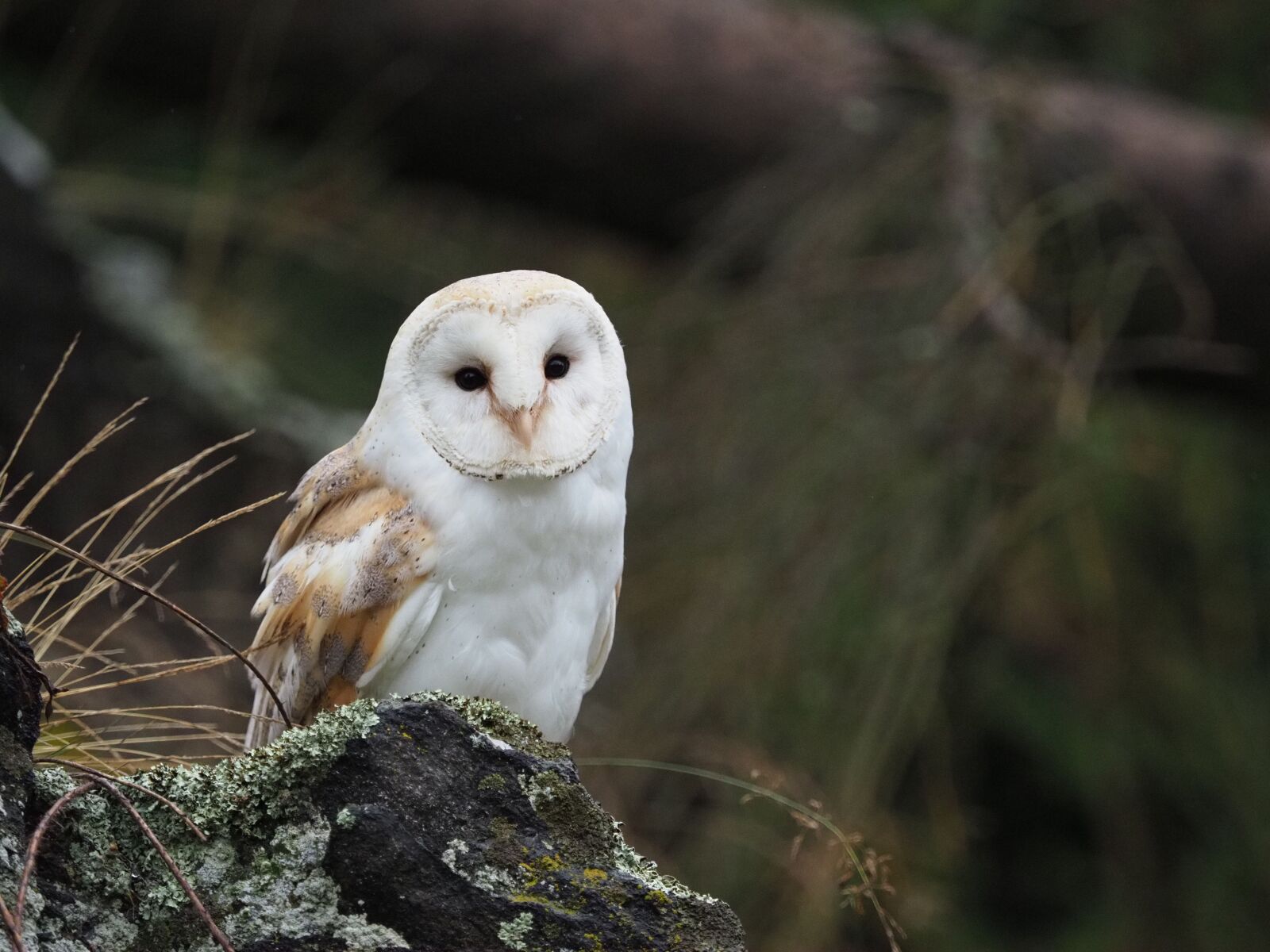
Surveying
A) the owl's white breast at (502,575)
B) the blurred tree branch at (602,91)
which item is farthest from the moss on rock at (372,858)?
the blurred tree branch at (602,91)

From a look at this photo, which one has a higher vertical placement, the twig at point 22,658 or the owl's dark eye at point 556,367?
the owl's dark eye at point 556,367

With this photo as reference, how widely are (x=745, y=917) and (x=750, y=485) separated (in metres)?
0.89

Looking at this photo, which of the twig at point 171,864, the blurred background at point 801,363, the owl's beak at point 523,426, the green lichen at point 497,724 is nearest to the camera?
the twig at point 171,864

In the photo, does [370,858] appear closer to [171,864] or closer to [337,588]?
[171,864]

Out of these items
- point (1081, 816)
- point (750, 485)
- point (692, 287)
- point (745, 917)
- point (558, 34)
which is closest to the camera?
point (745, 917)

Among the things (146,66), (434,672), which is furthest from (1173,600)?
(434,672)

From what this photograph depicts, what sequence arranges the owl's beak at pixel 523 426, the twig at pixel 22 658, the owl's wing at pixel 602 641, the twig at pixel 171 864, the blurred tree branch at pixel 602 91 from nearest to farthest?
the twig at pixel 171 864 < the twig at pixel 22 658 < the owl's beak at pixel 523 426 < the owl's wing at pixel 602 641 < the blurred tree branch at pixel 602 91

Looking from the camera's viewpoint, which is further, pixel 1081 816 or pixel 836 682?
pixel 1081 816

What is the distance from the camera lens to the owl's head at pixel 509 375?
1.66 m

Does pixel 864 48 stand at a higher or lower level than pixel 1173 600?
higher

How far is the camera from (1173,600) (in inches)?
195

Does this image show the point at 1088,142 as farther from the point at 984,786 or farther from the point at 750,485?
the point at 984,786

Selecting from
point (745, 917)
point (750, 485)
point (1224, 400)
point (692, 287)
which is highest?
point (1224, 400)

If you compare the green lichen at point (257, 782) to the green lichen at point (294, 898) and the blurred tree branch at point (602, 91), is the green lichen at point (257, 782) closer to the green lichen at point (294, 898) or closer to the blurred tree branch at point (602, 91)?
the green lichen at point (294, 898)
